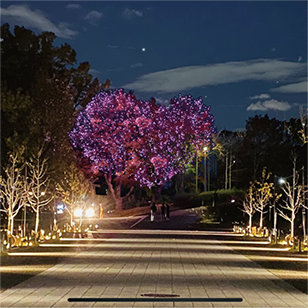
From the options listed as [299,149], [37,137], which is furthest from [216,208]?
[37,137]

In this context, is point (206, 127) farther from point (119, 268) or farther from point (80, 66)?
point (119, 268)

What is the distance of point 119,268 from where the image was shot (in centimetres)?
1964

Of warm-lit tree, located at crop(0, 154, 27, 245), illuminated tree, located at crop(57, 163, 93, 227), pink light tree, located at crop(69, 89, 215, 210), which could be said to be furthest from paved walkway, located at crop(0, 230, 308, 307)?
pink light tree, located at crop(69, 89, 215, 210)

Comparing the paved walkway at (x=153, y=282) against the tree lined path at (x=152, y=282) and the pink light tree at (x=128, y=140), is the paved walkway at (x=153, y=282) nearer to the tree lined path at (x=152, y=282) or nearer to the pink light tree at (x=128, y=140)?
the tree lined path at (x=152, y=282)

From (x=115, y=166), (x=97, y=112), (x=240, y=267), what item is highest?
(x=97, y=112)

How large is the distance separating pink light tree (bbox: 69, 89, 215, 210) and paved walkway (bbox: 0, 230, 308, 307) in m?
45.4

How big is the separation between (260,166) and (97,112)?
2010 cm

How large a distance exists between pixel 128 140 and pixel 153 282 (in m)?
54.4

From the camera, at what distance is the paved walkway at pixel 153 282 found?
1270 cm

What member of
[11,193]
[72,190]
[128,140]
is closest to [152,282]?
[11,193]

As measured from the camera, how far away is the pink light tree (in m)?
70.2

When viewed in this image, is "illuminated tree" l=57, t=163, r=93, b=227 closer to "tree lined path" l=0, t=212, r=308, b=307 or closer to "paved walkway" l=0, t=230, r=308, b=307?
"tree lined path" l=0, t=212, r=308, b=307

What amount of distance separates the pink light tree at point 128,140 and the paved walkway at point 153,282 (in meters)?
45.4

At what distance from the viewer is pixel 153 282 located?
15.9m
